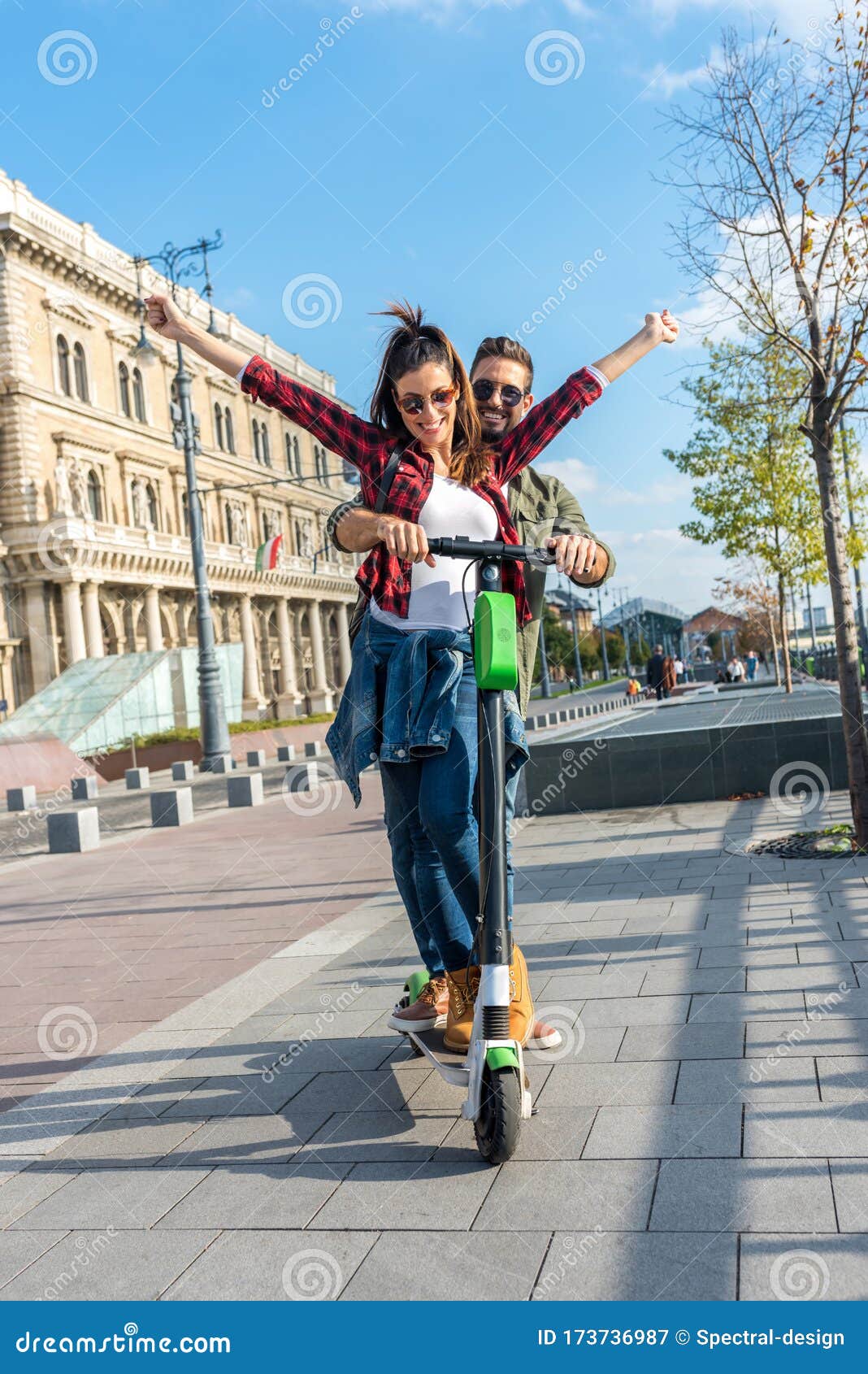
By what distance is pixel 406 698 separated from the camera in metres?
3.06

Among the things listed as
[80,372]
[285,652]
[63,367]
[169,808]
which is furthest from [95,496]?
[169,808]

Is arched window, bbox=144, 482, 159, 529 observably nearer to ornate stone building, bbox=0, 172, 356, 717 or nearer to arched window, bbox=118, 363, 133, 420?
ornate stone building, bbox=0, 172, 356, 717

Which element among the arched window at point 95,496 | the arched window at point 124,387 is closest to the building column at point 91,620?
the arched window at point 95,496

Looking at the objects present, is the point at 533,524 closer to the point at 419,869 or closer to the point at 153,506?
the point at 419,869

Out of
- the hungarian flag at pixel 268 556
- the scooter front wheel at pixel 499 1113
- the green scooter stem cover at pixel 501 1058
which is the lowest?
the scooter front wheel at pixel 499 1113

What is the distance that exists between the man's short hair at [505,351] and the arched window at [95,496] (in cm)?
4454

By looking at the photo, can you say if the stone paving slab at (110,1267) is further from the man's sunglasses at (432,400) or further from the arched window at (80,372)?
the arched window at (80,372)

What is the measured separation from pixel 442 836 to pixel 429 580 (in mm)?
683

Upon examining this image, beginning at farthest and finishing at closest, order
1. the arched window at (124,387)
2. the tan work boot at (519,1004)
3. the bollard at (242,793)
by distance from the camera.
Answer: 1. the arched window at (124,387)
2. the bollard at (242,793)
3. the tan work boot at (519,1004)

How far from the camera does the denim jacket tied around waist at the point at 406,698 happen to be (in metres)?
3.03

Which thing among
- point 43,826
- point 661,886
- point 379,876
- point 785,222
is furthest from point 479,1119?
point 43,826

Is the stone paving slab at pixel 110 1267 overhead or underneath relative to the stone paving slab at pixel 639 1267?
underneath

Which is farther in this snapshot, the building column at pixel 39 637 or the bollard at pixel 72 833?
the building column at pixel 39 637

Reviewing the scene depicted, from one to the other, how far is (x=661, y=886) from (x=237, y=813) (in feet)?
31.2
